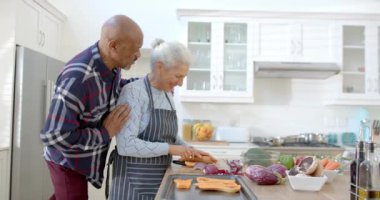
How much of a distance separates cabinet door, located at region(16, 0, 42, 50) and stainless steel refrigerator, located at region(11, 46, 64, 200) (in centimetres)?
16

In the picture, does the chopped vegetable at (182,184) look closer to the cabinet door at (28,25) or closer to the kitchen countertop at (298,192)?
the kitchen countertop at (298,192)

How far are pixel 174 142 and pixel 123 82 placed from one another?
363mm

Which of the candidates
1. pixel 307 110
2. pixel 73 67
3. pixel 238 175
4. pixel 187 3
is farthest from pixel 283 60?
pixel 73 67

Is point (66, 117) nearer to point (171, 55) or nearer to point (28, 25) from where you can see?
point (171, 55)

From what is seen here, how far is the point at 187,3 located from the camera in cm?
420

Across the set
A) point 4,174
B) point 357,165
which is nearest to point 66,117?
point 357,165

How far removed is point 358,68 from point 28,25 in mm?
3175

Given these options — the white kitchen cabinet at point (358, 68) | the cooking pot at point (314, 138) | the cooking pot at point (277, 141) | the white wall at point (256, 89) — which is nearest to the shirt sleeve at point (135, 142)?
the cooking pot at point (277, 141)

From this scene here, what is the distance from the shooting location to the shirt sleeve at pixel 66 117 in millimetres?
1365

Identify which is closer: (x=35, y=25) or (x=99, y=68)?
(x=99, y=68)

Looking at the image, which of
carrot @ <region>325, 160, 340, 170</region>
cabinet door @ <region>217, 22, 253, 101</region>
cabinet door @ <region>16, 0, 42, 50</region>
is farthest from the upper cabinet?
carrot @ <region>325, 160, 340, 170</region>

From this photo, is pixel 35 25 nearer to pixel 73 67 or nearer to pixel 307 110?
pixel 73 67

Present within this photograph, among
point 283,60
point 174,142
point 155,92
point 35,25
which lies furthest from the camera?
point 283,60

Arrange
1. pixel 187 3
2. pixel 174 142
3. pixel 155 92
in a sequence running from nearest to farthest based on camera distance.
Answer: pixel 155 92, pixel 174 142, pixel 187 3
